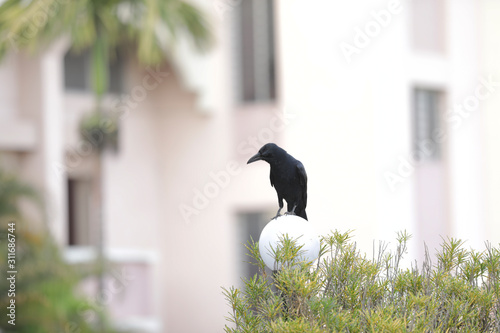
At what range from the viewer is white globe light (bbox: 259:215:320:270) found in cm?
443

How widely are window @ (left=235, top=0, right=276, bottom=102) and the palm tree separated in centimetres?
290

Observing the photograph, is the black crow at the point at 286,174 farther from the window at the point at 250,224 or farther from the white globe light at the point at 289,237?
the window at the point at 250,224

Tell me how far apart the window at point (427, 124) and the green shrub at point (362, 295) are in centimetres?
1467

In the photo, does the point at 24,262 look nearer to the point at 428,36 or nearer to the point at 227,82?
the point at 227,82

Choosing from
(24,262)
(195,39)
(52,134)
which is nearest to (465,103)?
(195,39)

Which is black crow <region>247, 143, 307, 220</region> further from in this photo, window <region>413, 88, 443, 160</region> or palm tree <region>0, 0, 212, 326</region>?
window <region>413, 88, 443, 160</region>

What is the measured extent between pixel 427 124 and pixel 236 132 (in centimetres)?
426

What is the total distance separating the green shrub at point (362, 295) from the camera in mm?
4242

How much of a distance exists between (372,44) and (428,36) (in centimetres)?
239

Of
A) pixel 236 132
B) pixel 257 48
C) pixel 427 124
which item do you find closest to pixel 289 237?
pixel 236 132

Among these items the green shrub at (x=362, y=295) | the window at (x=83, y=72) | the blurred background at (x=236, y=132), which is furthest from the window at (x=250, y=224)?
the green shrub at (x=362, y=295)

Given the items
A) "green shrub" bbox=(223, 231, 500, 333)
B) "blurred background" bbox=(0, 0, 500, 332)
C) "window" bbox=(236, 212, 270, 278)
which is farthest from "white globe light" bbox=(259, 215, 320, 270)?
"window" bbox=(236, 212, 270, 278)

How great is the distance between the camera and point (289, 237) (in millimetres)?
4438

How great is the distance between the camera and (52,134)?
16922mm
